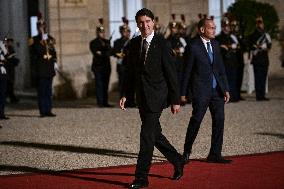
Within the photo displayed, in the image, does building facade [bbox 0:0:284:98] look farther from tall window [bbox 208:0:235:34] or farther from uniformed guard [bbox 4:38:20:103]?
uniformed guard [bbox 4:38:20:103]

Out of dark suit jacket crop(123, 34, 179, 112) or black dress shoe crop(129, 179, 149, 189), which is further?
dark suit jacket crop(123, 34, 179, 112)

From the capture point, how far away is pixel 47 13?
18.8 meters

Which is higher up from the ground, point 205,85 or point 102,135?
point 205,85

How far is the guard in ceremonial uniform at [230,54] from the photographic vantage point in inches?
613

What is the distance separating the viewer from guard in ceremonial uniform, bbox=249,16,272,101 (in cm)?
1603

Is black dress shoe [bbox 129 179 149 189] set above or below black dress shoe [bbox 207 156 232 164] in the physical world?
above

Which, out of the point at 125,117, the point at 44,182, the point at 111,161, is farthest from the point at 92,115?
the point at 44,182

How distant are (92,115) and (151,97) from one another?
287 inches

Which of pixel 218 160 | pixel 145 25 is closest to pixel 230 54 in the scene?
pixel 218 160

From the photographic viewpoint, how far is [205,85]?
8312 mm

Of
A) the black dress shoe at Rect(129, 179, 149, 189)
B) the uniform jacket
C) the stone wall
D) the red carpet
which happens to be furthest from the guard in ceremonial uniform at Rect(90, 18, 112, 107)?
the black dress shoe at Rect(129, 179, 149, 189)

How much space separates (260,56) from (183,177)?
9.20 metres

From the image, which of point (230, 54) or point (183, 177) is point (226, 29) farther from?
point (183, 177)

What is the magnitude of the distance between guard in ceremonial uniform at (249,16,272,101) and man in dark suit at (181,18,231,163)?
7.75m
